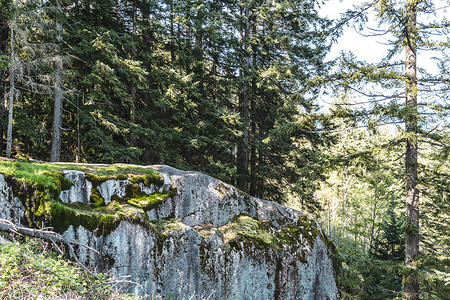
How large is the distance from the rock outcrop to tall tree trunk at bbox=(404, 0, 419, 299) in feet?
6.93

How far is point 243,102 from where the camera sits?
13109 millimetres

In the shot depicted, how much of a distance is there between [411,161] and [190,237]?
5285mm

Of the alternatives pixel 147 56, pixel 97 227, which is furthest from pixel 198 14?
→ pixel 97 227

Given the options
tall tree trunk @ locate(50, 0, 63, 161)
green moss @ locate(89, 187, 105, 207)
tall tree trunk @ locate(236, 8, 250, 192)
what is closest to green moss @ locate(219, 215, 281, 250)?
green moss @ locate(89, 187, 105, 207)

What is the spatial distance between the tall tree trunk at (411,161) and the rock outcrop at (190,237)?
2.11 metres

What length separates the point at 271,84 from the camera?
1258 centimetres

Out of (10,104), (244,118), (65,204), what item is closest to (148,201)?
(65,204)

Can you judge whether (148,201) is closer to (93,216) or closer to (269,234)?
(93,216)

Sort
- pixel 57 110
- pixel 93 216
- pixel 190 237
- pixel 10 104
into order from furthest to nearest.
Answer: pixel 57 110, pixel 10 104, pixel 190 237, pixel 93 216

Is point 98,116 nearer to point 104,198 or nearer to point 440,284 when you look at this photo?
point 104,198

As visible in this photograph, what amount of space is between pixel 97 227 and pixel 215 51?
33.5 ft

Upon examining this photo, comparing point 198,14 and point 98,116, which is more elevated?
point 198,14

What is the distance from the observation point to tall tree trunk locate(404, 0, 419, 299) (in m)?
5.75

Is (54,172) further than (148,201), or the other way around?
(148,201)
